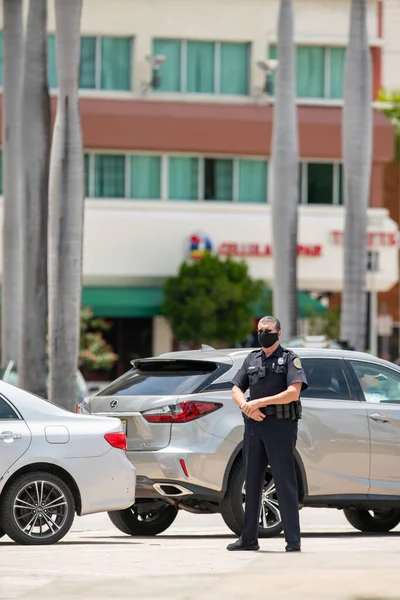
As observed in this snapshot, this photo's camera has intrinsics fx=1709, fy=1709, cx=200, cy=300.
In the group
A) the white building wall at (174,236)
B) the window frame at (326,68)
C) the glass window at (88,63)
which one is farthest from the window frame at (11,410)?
the window frame at (326,68)

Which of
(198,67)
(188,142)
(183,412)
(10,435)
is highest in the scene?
(198,67)

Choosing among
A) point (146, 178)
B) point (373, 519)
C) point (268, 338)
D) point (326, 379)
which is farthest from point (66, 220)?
point (146, 178)

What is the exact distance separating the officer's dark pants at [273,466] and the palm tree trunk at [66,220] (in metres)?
13.0

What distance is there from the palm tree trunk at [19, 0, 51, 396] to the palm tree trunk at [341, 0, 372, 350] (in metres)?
6.51

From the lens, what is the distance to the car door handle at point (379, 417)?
49.9ft

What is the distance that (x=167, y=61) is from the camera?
51906 mm

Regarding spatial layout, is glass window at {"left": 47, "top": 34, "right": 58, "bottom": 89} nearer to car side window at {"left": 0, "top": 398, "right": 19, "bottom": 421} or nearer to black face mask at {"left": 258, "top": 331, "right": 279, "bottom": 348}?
car side window at {"left": 0, "top": 398, "right": 19, "bottom": 421}

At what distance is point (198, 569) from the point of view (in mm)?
11445

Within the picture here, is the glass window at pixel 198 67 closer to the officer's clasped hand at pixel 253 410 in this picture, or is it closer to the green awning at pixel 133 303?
the green awning at pixel 133 303

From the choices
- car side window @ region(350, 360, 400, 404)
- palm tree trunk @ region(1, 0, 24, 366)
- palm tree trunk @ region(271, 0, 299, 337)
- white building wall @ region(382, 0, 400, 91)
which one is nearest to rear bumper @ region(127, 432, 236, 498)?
car side window @ region(350, 360, 400, 404)

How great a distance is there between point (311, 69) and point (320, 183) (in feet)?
11.8

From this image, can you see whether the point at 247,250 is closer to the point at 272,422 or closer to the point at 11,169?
the point at 11,169

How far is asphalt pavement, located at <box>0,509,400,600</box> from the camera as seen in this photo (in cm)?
970

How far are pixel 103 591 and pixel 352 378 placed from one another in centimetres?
576
